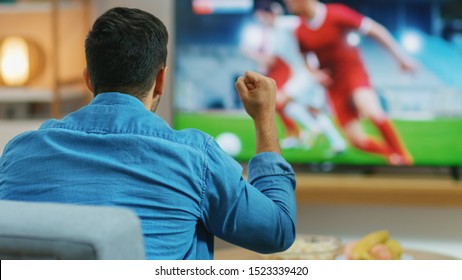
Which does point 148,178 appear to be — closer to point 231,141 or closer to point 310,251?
point 310,251

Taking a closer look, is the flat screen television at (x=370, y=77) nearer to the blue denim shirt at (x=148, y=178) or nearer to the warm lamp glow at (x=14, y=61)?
the warm lamp glow at (x=14, y=61)

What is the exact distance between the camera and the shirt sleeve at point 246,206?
1.16 m

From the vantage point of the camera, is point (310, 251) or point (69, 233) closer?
point (69, 233)

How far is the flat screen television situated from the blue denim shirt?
260 cm

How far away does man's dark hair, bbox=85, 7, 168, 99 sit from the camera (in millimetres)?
1253

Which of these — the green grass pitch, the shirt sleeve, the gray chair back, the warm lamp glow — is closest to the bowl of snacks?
the shirt sleeve

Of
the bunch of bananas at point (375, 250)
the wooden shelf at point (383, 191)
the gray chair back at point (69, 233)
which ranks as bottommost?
the wooden shelf at point (383, 191)

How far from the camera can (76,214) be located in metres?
0.83

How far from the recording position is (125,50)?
1.25 meters

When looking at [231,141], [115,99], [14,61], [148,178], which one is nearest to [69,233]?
[148,178]

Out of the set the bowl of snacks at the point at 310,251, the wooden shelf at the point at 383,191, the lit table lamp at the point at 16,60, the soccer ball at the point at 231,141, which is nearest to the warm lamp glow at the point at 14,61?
the lit table lamp at the point at 16,60

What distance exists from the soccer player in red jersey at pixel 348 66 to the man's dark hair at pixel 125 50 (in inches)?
101

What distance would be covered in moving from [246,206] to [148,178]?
0.51ft

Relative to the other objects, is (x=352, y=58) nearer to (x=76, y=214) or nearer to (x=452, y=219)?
(x=452, y=219)
